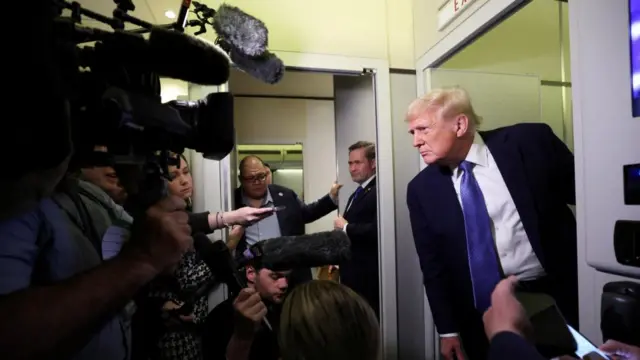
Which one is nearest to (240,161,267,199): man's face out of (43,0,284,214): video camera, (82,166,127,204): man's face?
(82,166,127,204): man's face

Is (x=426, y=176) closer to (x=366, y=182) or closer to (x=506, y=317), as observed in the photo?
(x=366, y=182)

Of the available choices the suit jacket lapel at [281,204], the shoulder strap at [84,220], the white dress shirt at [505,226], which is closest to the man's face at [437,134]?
the white dress shirt at [505,226]

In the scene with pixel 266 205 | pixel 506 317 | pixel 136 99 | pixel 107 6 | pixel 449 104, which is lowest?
pixel 506 317

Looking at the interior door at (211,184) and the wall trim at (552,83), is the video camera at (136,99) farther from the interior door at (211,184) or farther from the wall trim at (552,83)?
the wall trim at (552,83)

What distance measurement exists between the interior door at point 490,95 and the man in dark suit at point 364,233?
269 mm

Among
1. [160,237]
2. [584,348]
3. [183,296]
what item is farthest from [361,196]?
[160,237]

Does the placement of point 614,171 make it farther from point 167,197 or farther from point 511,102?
point 511,102

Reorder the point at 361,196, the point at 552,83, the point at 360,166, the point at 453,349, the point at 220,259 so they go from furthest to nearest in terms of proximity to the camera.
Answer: the point at 360,166
the point at 361,196
the point at 552,83
the point at 453,349
the point at 220,259

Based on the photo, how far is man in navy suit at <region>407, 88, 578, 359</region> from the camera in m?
1.17

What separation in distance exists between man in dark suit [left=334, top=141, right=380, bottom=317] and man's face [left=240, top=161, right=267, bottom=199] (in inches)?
18.6

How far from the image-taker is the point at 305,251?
101 centimetres

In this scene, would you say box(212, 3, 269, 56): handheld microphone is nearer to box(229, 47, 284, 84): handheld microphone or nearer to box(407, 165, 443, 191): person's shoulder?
box(229, 47, 284, 84): handheld microphone

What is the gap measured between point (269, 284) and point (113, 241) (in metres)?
0.51

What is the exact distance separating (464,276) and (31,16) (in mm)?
1384
